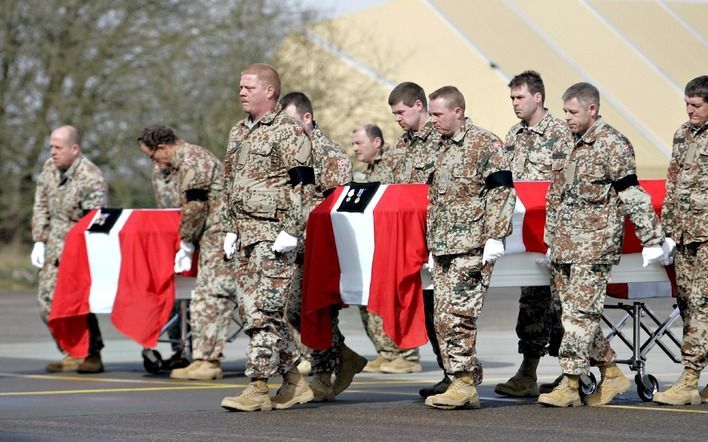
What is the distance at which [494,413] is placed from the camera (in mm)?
8945

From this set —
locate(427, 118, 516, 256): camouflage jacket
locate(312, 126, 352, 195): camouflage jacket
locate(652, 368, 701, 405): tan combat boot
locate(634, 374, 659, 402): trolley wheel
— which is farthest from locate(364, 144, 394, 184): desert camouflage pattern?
locate(652, 368, 701, 405): tan combat boot

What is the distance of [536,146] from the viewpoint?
34.1 ft

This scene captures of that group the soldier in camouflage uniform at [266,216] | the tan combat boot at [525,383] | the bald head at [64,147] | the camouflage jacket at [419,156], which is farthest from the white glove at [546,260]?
the bald head at [64,147]

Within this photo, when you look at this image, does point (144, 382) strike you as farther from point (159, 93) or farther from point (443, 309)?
point (159, 93)

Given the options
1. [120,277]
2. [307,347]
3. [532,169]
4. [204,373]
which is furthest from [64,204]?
[532,169]

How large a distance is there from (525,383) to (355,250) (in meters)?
1.48

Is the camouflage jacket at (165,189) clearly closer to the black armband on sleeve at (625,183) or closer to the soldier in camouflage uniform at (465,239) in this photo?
the soldier in camouflage uniform at (465,239)

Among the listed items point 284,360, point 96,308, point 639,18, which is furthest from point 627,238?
point 639,18

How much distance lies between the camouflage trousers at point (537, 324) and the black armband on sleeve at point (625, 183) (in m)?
1.19

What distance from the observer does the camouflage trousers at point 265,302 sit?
9.05 meters

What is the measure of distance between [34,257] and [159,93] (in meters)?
→ 15.1

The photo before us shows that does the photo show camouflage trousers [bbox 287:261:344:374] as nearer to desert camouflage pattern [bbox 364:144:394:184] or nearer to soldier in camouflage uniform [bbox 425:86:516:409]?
soldier in camouflage uniform [bbox 425:86:516:409]

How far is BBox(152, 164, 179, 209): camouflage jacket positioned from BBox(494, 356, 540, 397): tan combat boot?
379 centimetres

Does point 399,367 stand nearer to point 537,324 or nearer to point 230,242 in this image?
point 537,324
